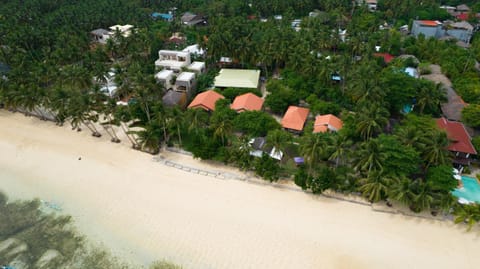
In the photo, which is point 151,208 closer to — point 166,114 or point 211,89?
point 166,114

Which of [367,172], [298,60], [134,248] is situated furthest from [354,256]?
[298,60]

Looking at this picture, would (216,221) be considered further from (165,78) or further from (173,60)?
(173,60)

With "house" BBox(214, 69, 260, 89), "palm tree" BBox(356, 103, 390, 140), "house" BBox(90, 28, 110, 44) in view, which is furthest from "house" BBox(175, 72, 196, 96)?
"house" BBox(90, 28, 110, 44)

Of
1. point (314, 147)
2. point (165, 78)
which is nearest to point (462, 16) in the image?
point (314, 147)

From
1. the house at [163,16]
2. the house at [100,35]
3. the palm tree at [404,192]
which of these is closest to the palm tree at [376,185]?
the palm tree at [404,192]

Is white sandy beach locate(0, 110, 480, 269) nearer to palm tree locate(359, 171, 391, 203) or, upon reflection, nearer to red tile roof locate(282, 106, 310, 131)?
palm tree locate(359, 171, 391, 203)

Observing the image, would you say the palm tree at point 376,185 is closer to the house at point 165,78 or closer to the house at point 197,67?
the house at point 165,78
